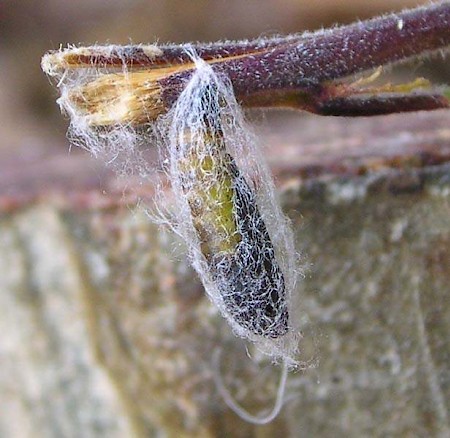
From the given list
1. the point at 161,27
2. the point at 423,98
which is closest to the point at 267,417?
the point at 423,98

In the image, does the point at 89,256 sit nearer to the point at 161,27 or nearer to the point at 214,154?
the point at 214,154

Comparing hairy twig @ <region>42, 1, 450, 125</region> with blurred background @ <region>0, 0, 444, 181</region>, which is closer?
hairy twig @ <region>42, 1, 450, 125</region>

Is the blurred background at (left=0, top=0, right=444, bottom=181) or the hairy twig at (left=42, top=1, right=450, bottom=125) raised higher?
the blurred background at (left=0, top=0, right=444, bottom=181)

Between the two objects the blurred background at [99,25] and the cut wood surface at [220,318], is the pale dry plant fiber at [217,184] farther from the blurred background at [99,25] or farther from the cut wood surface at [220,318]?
the blurred background at [99,25]

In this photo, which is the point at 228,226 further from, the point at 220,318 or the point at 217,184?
the point at 220,318

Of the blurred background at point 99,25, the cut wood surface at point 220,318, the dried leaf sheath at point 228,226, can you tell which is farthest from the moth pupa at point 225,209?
the blurred background at point 99,25

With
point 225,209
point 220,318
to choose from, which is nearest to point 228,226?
point 225,209

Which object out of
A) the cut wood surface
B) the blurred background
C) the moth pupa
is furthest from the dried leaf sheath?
the blurred background

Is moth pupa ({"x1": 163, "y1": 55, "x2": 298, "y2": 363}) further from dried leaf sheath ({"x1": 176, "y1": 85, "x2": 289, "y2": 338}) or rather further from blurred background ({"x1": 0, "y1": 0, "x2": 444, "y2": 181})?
blurred background ({"x1": 0, "y1": 0, "x2": 444, "y2": 181})
